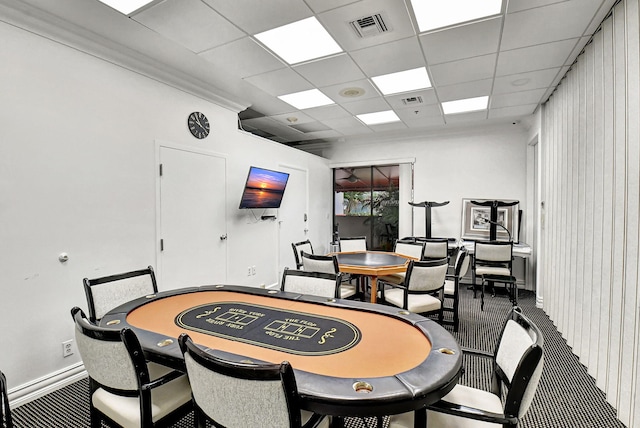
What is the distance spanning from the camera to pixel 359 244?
5.42 meters

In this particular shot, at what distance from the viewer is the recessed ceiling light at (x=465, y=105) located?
4465 mm

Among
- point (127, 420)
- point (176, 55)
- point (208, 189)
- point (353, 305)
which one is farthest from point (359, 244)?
point (127, 420)

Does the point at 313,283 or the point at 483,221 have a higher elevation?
the point at 483,221

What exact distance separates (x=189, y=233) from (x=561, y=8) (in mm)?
4167

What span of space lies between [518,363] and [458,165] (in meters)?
5.62

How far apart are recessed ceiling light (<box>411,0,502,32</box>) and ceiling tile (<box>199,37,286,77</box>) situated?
56.5 inches

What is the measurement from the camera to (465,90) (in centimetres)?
404

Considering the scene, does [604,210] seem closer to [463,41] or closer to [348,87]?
[463,41]

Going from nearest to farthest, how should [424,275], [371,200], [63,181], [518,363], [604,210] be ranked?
[518,363] < [604,210] < [63,181] < [424,275] < [371,200]

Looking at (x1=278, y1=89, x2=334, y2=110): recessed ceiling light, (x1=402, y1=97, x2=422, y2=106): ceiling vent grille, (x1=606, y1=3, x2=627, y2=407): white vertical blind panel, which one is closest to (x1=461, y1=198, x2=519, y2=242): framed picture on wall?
(x1=402, y1=97, x2=422, y2=106): ceiling vent grille

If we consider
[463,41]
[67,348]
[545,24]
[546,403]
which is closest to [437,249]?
[546,403]

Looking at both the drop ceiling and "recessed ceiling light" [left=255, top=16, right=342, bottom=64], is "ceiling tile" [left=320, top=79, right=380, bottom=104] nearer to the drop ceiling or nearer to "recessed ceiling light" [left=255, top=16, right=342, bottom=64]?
the drop ceiling

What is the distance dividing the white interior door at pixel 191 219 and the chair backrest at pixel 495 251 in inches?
155

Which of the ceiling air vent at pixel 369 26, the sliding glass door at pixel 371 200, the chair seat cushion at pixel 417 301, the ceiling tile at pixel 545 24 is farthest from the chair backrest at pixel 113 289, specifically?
the sliding glass door at pixel 371 200
